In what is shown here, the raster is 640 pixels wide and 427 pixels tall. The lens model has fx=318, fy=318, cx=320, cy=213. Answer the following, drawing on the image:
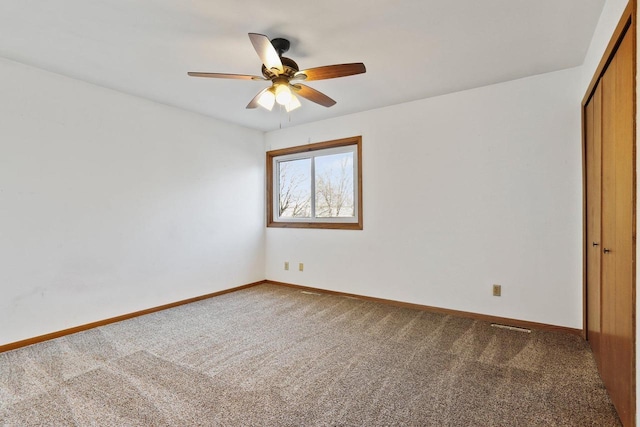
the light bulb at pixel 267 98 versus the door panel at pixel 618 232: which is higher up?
the light bulb at pixel 267 98

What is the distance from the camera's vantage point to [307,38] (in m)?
2.30

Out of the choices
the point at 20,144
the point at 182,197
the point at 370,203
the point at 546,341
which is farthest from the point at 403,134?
the point at 20,144

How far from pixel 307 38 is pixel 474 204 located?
2.28 metres

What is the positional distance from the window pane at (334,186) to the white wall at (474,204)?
0.93 feet

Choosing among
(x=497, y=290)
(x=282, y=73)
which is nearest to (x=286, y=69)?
(x=282, y=73)

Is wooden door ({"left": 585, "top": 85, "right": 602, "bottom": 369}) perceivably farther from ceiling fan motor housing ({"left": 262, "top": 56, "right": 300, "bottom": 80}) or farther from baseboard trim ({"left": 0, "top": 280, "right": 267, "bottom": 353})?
baseboard trim ({"left": 0, "top": 280, "right": 267, "bottom": 353})

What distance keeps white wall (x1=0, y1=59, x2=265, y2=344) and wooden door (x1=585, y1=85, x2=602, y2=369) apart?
3895 millimetres

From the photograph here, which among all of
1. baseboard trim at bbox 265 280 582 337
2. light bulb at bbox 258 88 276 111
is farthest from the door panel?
light bulb at bbox 258 88 276 111

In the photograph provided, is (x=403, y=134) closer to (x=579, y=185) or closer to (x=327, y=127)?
(x=327, y=127)

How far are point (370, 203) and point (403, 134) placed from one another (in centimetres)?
Result: 90

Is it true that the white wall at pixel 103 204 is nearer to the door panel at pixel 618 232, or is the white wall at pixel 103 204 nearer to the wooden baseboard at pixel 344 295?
the wooden baseboard at pixel 344 295

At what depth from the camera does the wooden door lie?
2.20 metres

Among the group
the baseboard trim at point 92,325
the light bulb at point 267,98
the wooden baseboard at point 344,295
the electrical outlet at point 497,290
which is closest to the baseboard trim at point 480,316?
the wooden baseboard at point 344,295

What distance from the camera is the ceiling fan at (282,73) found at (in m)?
2.02
